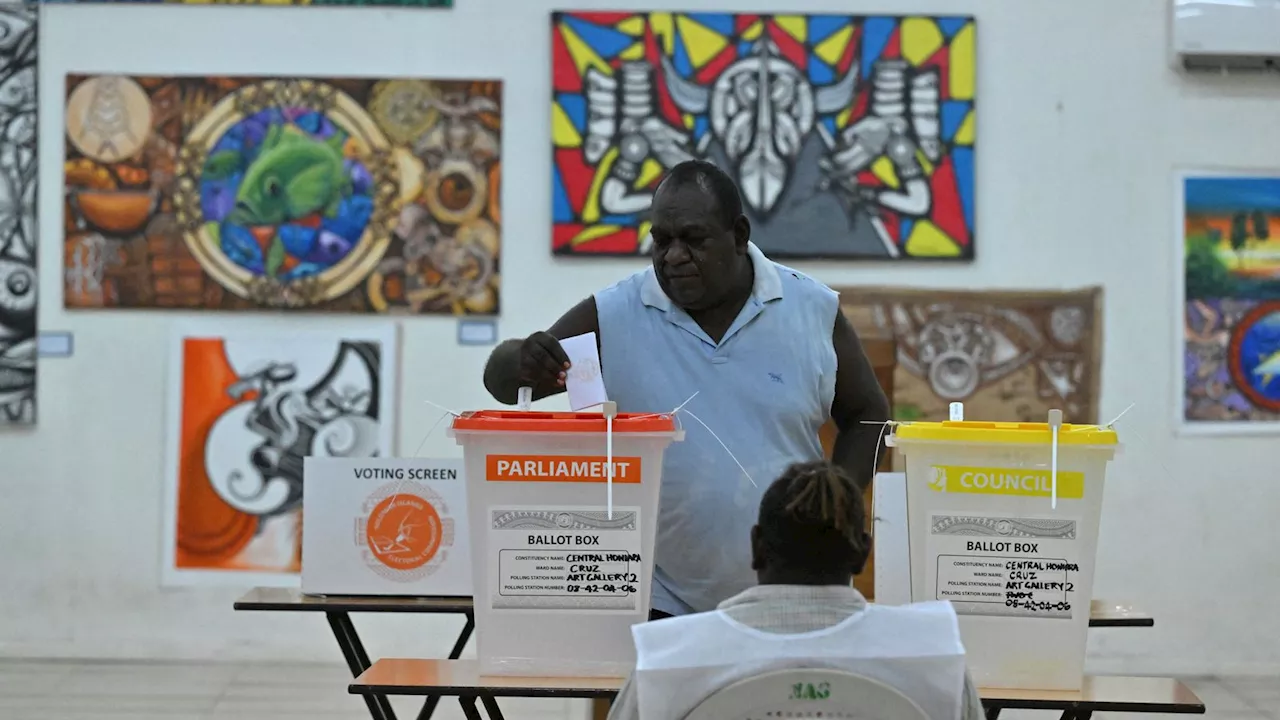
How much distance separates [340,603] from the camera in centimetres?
259

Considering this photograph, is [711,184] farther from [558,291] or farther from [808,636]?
[558,291]

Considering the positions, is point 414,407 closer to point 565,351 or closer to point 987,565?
point 565,351

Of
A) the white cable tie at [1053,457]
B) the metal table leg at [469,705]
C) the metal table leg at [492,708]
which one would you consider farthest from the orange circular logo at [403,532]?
the white cable tie at [1053,457]

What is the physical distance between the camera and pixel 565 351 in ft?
6.44

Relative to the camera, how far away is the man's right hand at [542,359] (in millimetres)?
1953

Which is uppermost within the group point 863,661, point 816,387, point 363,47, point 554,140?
point 363,47

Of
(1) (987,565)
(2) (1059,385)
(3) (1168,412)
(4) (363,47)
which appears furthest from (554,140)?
(1) (987,565)

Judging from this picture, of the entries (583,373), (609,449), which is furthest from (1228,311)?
(609,449)

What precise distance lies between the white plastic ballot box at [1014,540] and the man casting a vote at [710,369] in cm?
39

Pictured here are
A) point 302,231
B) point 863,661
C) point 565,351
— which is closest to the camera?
point 863,661

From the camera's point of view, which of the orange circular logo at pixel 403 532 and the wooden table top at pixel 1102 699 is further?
the orange circular logo at pixel 403 532

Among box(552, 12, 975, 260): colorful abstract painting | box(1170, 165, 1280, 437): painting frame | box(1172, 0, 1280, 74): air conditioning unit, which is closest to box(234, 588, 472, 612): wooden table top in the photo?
box(552, 12, 975, 260): colorful abstract painting

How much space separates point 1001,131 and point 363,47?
7.32 feet

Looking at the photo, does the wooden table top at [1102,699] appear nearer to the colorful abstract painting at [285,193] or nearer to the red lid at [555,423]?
the red lid at [555,423]
